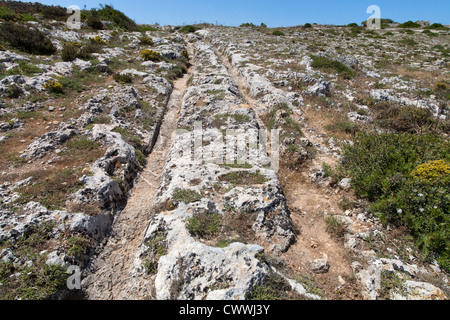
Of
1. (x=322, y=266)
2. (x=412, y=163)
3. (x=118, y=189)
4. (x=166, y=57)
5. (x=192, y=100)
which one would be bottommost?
(x=322, y=266)

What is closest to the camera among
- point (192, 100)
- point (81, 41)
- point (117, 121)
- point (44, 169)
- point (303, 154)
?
point (44, 169)

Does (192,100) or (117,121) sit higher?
(192,100)

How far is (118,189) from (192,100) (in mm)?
8554

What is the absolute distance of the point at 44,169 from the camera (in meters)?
7.85

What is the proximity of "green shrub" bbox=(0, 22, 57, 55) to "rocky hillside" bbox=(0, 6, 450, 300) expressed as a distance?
1.71 meters

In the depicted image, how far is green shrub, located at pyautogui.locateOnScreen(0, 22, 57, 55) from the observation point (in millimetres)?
16656

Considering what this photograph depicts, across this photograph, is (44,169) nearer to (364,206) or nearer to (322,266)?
(322,266)

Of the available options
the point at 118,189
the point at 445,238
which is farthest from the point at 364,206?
the point at 118,189

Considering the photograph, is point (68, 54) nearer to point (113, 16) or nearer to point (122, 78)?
point (122, 78)

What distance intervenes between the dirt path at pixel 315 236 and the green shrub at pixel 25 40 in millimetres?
20448

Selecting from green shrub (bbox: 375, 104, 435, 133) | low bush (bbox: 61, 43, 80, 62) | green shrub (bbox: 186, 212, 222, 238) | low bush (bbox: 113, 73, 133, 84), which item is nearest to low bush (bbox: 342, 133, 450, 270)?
green shrub (bbox: 375, 104, 435, 133)

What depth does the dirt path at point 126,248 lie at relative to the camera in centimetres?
527

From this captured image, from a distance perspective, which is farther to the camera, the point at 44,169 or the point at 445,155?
the point at 44,169

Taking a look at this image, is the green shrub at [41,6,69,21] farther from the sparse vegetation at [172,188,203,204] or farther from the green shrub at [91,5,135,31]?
the sparse vegetation at [172,188,203,204]
